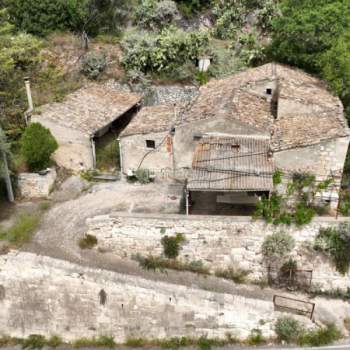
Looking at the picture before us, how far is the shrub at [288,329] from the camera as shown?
12.9 m

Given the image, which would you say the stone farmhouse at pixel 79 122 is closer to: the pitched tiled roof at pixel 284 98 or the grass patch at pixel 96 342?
the pitched tiled roof at pixel 284 98

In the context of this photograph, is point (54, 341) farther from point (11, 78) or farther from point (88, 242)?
point (11, 78)

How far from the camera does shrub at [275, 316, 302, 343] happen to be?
12.9 meters

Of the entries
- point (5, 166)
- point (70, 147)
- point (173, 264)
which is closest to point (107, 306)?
point (173, 264)

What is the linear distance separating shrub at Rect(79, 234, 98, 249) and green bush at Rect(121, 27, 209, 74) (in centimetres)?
1395

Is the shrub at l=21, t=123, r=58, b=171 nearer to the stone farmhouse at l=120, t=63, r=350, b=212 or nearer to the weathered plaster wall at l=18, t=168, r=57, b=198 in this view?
the weathered plaster wall at l=18, t=168, r=57, b=198

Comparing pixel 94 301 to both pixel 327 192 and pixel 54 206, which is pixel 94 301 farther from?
pixel 327 192

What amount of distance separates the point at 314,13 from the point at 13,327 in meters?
19.2

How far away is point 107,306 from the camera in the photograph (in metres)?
13.3

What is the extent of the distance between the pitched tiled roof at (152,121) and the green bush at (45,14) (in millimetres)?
11907

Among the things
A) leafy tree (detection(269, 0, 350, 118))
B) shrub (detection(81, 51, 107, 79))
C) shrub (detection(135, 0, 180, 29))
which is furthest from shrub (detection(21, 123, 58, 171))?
shrub (detection(135, 0, 180, 29))

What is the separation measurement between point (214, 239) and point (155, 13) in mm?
19941

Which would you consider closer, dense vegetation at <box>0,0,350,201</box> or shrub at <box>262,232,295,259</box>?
shrub at <box>262,232,295,259</box>

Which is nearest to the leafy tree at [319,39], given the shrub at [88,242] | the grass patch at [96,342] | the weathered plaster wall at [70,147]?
the weathered plaster wall at [70,147]
